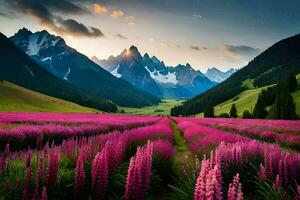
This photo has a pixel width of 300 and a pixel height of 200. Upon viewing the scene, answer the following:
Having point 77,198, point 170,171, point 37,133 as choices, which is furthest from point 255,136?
point 77,198

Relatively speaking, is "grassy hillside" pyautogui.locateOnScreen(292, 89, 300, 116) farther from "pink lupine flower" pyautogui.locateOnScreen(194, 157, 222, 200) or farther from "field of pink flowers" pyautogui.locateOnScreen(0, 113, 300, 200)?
"pink lupine flower" pyautogui.locateOnScreen(194, 157, 222, 200)

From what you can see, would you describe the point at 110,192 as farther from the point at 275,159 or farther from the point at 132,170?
the point at 275,159

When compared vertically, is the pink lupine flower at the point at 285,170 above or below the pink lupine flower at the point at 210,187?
below

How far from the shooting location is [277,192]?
18.0ft

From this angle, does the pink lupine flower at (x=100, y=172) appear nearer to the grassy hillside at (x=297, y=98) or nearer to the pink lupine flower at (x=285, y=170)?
the pink lupine flower at (x=285, y=170)

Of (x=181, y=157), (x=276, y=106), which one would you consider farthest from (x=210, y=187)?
(x=276, y=106)

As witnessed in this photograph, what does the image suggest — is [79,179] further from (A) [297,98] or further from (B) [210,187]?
(A) [297,98]

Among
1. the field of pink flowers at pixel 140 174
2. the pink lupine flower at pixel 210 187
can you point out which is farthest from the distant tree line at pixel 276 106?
the pink lupine flower at pixel 210 187

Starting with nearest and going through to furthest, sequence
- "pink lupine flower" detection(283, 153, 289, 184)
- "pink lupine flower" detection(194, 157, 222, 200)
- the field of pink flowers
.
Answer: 1. "pink lupine flower" detection(194, 157, 222, 200)
2. the field of pink flowers
3. "pink lupine flower" detection(283, 153, 289, 184)

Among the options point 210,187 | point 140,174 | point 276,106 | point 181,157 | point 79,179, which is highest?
point 276,106

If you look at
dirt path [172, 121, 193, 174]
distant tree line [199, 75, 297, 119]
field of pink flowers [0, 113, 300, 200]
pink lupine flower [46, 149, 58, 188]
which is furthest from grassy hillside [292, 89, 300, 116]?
pink lupine flower [46, 149, 58, 188]

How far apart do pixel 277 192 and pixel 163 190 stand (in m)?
5.16

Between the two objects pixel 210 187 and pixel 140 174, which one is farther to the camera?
pixel 140 174

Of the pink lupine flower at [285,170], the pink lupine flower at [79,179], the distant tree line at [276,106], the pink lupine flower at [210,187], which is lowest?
the pink lupine flower at [79,179]
